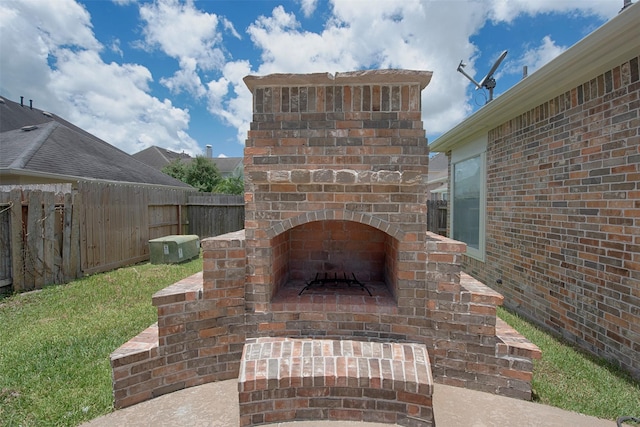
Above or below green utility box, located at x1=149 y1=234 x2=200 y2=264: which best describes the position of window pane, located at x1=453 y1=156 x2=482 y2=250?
above

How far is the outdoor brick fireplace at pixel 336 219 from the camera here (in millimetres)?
2355

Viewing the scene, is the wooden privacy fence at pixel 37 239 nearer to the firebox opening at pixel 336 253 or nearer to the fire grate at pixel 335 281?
the firebox opening at pixel 336 253

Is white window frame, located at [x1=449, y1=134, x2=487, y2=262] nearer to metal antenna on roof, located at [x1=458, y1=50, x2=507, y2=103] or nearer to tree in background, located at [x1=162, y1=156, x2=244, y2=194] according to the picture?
metal antenna on roof, located at [x1=458, y1=50, x2=507, y2=103]

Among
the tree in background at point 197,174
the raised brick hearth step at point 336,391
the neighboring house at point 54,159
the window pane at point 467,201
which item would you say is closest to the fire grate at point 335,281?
the raised brick hearth step at point 336,391

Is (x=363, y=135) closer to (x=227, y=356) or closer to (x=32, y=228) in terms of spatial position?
(x=227, y=356)

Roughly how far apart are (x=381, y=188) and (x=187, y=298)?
184 cm

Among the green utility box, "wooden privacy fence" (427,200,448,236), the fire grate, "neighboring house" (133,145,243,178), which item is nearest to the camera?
the fire grate

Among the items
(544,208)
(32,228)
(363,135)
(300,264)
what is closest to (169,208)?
(32,228)

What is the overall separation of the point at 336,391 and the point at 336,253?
1505 mm

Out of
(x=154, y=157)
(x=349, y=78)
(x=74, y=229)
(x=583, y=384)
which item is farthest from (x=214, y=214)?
(x=154, y=157)

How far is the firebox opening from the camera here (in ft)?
10.6

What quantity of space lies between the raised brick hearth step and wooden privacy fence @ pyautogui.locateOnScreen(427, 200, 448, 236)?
21.4ft

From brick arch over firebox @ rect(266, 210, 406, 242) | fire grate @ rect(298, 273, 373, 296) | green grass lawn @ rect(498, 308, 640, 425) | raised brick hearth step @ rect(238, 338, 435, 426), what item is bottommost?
green grass lawn @ rect(498, 308, 640, 425)

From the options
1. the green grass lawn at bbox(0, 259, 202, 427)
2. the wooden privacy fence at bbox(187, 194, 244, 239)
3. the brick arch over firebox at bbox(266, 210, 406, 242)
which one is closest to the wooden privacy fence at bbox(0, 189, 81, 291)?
the green grass lawn at bbox(0, 259, 202, 427)
